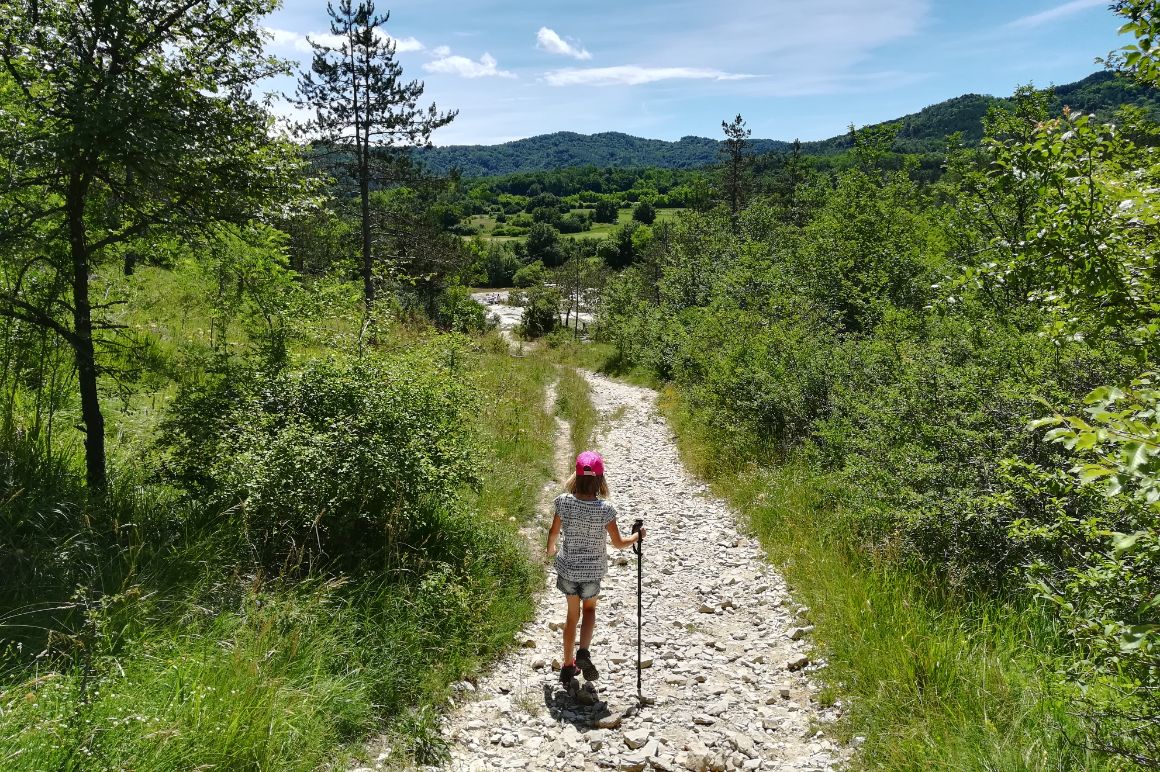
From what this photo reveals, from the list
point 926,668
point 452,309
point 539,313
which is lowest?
point 926,668

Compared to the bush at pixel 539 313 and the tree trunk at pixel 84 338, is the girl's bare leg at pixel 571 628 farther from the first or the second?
the bush at pixel 539 313

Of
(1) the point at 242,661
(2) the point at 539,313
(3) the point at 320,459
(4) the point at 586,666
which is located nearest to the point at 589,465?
(4) the point at 586,666

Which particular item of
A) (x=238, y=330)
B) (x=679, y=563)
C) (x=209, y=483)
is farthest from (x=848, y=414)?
(x=238, y=330)

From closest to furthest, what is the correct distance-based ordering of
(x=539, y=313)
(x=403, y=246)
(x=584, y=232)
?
→ (x=403, y=246) < (x=539, y=313) < (x=584, y=232)

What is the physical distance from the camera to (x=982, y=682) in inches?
191

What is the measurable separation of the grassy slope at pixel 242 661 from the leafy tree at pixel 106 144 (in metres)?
1.53

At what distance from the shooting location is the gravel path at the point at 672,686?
16.7 ft

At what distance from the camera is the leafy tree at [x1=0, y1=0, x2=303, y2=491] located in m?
5.39

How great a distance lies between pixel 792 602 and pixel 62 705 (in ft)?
22.8

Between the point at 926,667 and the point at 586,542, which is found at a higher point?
the point at 586,542

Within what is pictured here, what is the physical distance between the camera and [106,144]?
5.42m

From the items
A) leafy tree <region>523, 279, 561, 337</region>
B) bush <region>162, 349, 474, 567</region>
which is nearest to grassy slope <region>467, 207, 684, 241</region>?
leafy tree <region>523, 279, 561, 337</region>

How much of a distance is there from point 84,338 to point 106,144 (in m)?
1.95

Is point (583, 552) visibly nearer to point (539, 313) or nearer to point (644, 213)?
point (539, 313)
